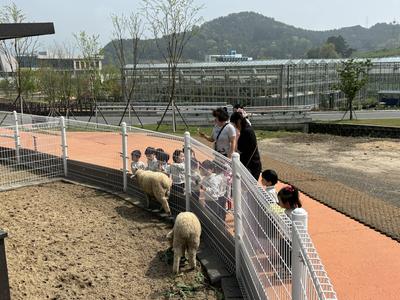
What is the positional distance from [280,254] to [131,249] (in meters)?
3.14

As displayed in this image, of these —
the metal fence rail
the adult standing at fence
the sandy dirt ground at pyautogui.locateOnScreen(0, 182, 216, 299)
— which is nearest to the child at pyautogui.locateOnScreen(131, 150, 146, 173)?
the metal fence rail

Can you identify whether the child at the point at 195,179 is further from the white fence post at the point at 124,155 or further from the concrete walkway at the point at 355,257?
the white fence post at the point at 124,155

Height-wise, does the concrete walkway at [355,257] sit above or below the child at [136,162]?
below

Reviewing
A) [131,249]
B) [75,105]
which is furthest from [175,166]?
[75,105]

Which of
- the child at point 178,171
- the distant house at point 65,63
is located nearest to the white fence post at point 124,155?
the child at point 178,171

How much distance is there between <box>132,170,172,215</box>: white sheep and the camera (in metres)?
7.07

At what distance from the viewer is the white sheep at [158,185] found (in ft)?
23.2

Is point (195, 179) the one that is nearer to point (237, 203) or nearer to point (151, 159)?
point (151, 159)

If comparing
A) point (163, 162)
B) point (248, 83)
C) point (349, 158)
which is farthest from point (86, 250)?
point (248, 83)

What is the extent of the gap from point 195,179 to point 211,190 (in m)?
0.83

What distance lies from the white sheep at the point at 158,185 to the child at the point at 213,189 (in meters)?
1.00

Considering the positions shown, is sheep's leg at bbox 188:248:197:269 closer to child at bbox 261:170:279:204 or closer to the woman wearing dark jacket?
child at bbox 261:170:279:204

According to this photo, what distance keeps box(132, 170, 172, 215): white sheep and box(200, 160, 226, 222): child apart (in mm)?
1003

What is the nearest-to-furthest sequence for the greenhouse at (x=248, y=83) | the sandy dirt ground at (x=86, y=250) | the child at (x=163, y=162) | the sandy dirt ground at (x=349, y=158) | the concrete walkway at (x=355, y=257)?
the concrete walkway at (x=355, y=257)
the sandy dirt ground at (x=86, y=250)
the child at (x=163, y=162)
the sandy dirt ground at (x=349, y=158)
the greenhouse at (x=248, y=83)
